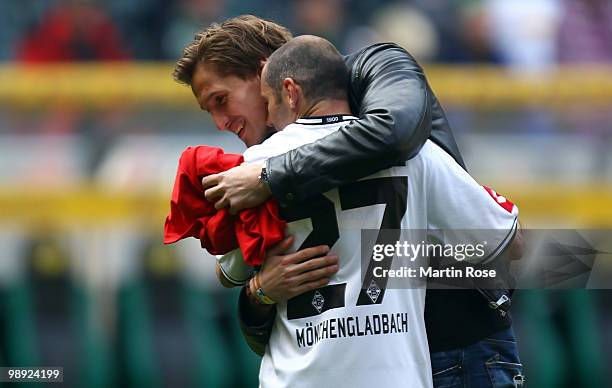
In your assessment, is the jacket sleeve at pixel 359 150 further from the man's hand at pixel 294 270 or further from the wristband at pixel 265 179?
the man's hand at pixel 294 270

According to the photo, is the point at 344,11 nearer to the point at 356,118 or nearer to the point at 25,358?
the point at 25,358

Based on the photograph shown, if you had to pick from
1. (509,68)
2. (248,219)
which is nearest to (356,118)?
(248,219)

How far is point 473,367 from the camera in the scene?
3506 millimetres

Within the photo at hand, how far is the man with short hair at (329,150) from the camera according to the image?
322 cm

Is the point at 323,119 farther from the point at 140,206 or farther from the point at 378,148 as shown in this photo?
the point at 140,206

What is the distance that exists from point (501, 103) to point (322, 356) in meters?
4.00

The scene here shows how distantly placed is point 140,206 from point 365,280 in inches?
149

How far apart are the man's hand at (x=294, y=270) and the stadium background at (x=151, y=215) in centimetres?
326

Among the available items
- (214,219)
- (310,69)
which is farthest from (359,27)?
(214,219)

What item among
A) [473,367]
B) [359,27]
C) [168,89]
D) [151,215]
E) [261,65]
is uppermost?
[359,27]

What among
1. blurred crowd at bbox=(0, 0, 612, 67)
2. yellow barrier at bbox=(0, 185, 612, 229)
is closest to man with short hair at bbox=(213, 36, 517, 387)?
yellow barrier at bbox=(0, 185, 612, 229)

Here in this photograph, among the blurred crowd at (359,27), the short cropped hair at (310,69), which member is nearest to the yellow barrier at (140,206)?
the blurred crowd at (359,27)

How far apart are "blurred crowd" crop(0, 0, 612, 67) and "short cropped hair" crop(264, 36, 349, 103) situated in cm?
421

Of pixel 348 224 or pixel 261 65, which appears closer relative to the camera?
pixel 348 224
